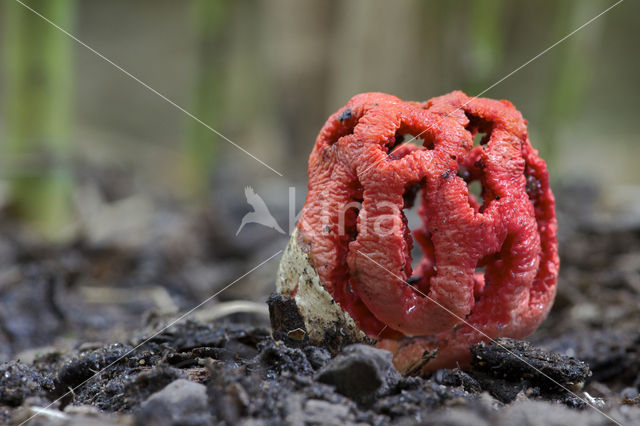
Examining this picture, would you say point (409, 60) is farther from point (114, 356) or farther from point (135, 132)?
point (135, 132)

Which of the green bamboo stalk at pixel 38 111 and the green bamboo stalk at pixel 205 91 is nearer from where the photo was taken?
the green bamboo stalk at pixel 38 111

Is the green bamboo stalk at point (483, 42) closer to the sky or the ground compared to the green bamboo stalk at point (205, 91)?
closer to the sky

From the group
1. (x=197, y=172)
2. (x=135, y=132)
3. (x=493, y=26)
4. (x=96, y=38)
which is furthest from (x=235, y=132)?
(x=493, y=26)

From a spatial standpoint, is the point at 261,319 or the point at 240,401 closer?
the point at 240,401

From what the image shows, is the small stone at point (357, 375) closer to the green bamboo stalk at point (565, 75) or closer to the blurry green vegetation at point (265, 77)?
the blurry green vegetation at point (265, 77)

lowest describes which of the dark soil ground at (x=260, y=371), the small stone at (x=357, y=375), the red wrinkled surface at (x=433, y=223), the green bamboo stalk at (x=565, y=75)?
the dark soil ground at (x=260, y=371)

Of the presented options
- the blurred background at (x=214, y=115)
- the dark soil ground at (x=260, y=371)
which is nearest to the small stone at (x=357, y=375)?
the dark soil ground at (x=260, y=371)
